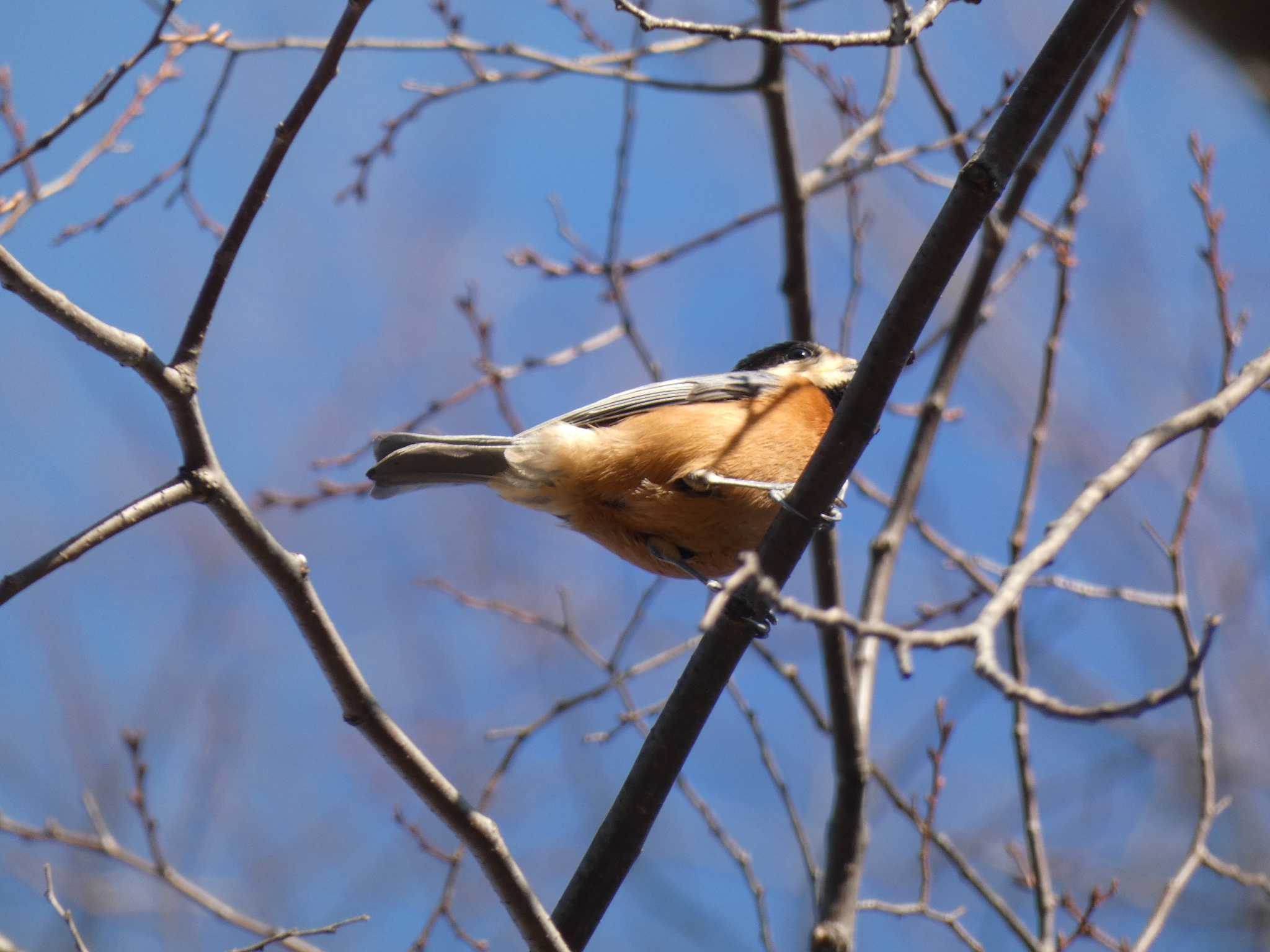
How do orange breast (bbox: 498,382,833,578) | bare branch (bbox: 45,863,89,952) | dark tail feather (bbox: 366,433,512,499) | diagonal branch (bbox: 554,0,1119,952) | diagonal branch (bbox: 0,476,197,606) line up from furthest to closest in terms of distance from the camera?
dark tail feather (bbox: 366,433,512,499)
orange breast (bbox: 498,382,833,578)
bare branch (bbox: 45,863,89,952)
diagonal branch (bbox: 554,0,1119,952)
diagonal branch (bbox: 0,476,197,606)

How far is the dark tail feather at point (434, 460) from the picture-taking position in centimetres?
383

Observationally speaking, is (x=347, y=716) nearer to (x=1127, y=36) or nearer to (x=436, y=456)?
(x=436, y=456)

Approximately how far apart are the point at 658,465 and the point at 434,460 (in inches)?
30.2

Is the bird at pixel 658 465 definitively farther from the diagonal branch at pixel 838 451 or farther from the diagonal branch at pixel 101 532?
the diagonal branch at pixel 101 532

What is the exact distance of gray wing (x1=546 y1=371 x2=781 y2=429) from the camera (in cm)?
392

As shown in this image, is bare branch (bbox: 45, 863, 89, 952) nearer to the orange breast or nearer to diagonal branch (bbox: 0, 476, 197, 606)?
diagonal branch (bbox: 0, 476, 197, 606)

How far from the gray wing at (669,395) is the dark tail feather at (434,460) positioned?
0.61ft

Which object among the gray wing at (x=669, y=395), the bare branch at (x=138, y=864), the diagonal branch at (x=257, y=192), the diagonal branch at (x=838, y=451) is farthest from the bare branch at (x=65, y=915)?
the gray wing at (x=669, y=395)

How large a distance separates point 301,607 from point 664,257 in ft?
9.78

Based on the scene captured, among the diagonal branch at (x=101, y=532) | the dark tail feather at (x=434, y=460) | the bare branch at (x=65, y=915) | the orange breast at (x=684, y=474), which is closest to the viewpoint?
the diagonal branch at (x=101, y=532)

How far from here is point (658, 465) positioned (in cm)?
367

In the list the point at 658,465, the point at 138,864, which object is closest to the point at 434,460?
the point at 658,465

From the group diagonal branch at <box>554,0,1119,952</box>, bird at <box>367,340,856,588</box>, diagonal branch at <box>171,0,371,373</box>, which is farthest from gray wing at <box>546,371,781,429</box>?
diagonal branch at <box>171,0,371,373</box>

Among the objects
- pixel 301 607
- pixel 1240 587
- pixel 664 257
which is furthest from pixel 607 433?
pixel 1240 587
